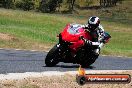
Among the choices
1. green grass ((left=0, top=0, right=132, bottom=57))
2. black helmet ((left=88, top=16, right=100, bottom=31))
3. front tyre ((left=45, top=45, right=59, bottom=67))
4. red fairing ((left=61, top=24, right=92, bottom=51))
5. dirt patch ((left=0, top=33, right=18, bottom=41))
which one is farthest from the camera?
green grass ((left=0, top=0, right=132, bottom=57))

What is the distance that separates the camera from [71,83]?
11539mm

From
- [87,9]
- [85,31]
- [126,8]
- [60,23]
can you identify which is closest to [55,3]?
[87,9]

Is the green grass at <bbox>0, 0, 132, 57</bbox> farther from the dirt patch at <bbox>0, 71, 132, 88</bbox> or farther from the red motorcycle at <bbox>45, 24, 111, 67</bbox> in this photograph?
the dirt patch at <bbox>0, 71, 132, 88</bbox>

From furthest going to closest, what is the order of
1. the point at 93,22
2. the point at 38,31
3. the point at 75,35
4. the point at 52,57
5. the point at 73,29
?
the point at 38,31 → the point at 52,57 → the point at 73,29 → the point at 75,35 → the point at 93,22

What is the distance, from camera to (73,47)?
45.7 feet

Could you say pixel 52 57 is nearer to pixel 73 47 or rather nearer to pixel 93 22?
pixel 73 47

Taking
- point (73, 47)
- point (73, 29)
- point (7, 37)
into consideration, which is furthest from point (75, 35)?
point (7, 37)

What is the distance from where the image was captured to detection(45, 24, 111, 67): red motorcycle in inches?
545

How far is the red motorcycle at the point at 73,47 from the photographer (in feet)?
45.4

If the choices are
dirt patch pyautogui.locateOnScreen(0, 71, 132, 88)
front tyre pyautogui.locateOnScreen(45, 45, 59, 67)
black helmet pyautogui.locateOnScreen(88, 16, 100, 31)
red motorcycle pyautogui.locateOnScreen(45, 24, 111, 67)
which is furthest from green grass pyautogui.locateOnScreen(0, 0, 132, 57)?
dirt patch pyautogui.locateOnScreen(0, 71, 132, 88)

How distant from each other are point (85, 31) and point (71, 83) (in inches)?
115

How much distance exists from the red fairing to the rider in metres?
0.16

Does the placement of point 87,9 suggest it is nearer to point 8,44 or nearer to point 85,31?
point 8,44

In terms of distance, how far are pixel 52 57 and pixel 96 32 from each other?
→ 5.85ft
